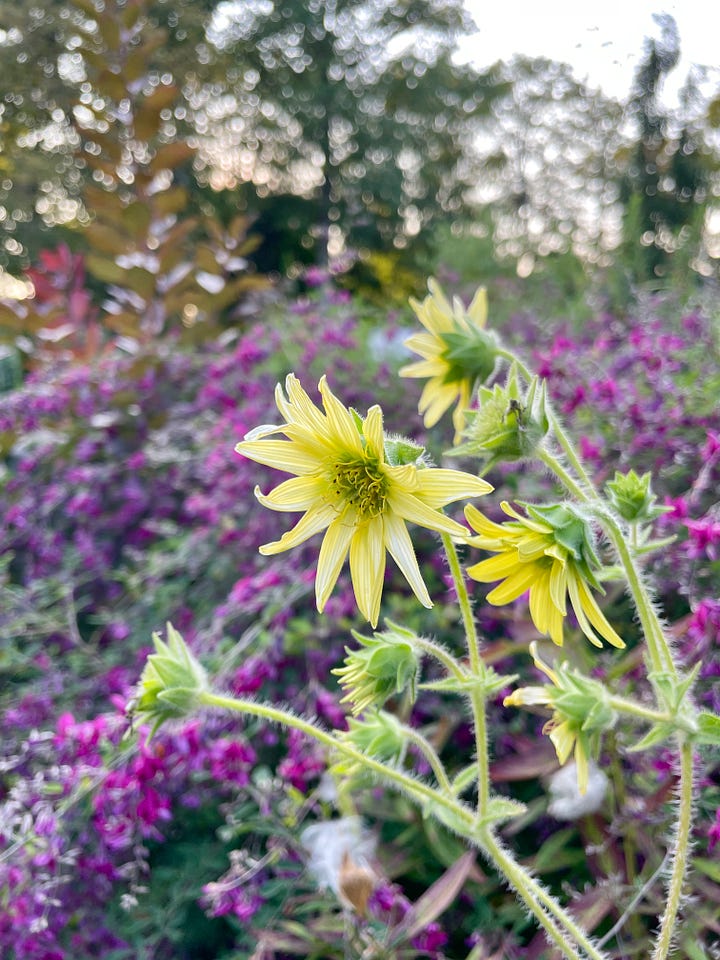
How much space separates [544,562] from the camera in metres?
0.45

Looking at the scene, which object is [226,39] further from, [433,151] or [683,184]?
[433,151]

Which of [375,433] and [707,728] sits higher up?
[375,433]

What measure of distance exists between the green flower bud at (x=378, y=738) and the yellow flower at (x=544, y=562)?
152 millimetres

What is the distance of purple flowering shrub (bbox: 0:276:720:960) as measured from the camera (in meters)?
0.70

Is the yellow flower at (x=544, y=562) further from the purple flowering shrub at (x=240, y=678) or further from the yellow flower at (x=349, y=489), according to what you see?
the purple flowering shrub at (x=240, y=678)

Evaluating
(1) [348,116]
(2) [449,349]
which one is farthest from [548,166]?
(2) [449,349]

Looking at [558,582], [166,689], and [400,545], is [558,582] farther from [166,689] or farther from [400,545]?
[166,689]

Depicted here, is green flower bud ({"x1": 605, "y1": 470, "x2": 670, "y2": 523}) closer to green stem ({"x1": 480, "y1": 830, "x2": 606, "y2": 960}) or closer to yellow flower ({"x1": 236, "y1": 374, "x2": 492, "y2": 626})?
yellow flower ({"x1": 236, "y1": 374, "x2": 492, "y2": 626})

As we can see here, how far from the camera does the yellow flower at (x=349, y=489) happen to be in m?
0.42

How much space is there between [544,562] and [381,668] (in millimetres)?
Answer: 130

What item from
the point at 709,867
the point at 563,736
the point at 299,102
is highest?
the point at 299,102

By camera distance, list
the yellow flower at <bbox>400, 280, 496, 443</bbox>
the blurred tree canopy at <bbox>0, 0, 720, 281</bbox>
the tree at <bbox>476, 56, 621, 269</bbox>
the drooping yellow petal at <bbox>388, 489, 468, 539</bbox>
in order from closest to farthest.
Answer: the drooping yellow petal at <bbox>388, 489, 468, 539</bbox>, the yellow flower at <bbox>400, 280, 496, 443</bbox>, the blurred tree canopy at <bbox>0, 0, 720, 281</bbox>, the tree at <bbox>476, 56, 621, 269</bbox>

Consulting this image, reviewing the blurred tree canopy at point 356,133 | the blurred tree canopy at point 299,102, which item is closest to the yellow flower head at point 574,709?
the blurred tree canopy at point 356,133

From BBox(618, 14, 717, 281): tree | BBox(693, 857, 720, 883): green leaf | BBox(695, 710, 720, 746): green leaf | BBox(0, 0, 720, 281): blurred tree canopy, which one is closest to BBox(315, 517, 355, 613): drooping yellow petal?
BBox(695, 710, 720, 746): green leaf
